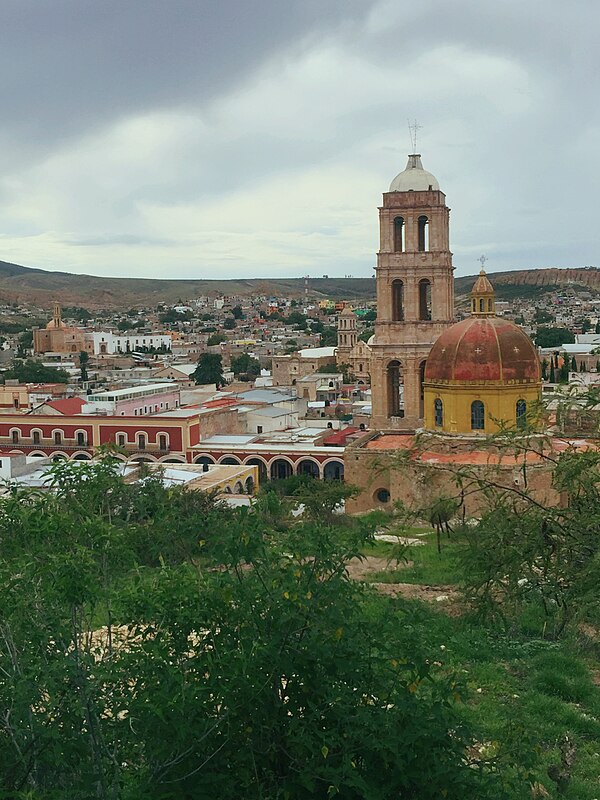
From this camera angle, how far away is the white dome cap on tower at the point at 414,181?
25.2 metres

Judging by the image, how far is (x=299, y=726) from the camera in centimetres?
513

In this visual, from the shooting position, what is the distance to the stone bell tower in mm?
25156

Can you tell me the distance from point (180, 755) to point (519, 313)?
127m

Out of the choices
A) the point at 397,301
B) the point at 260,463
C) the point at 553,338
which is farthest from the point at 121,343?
the point at 397,301

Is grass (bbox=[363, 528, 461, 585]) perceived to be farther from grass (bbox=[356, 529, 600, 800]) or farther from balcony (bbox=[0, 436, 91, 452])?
balcony (bbox=[0, 436, 91, 452])

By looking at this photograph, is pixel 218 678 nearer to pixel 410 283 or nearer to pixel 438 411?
pixel 438 411

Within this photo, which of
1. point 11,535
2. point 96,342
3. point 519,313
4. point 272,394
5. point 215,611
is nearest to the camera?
point 215,611

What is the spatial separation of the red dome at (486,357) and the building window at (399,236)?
5365 millimetres

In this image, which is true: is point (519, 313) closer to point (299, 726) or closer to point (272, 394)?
point (272, 394)

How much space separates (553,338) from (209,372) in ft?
98.0

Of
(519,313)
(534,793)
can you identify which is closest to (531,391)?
(534,793)

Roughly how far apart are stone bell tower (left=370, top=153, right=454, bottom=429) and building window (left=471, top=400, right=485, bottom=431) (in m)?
5.05

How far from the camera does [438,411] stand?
2092 cm

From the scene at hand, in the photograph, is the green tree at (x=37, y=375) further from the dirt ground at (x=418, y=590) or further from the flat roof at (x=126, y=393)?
the dirt ground at (x=418, y=590)
